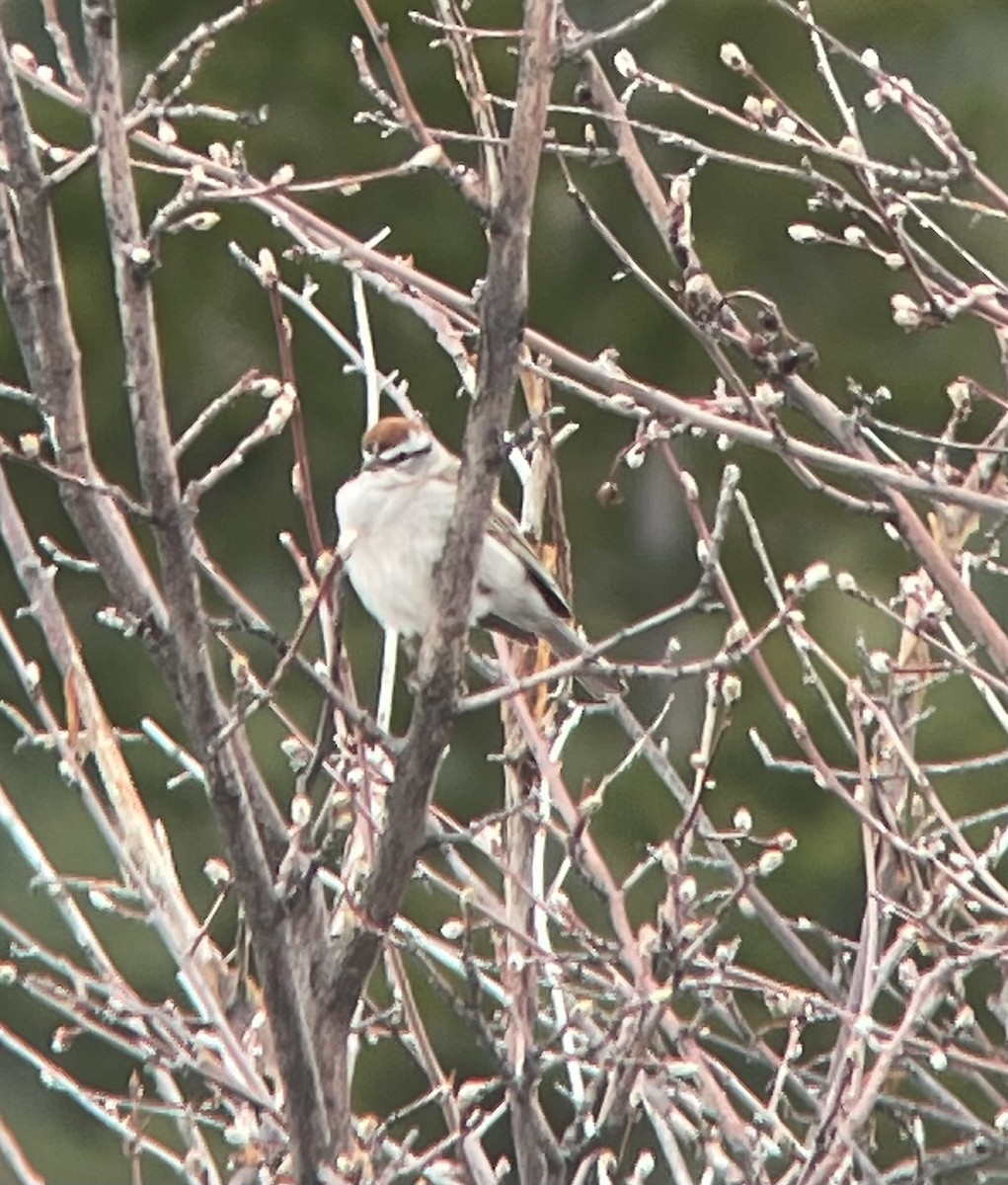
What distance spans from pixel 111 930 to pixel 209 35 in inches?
274

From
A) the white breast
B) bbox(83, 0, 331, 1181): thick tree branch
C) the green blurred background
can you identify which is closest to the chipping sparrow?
the white breast

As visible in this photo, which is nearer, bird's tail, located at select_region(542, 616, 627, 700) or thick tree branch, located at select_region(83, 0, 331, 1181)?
thick tree branch, located at select_region(83, 0, 331, 1181)

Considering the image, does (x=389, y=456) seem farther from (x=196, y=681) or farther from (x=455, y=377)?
(x=455, y=377)

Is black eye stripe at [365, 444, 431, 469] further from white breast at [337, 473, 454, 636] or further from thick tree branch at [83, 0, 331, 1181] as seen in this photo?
thick tree branch at [83, 0, 331, 1181]

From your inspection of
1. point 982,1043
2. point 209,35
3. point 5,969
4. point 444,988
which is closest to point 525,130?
point 209,35

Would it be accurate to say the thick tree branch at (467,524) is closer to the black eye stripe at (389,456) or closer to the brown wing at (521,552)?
the brown wing at (521,552)

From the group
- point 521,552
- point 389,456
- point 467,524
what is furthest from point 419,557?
point 467,524

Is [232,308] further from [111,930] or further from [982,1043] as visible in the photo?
[982,1043]

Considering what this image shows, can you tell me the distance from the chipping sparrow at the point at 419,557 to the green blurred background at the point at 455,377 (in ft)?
15.5

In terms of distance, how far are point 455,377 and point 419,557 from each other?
5.13 m

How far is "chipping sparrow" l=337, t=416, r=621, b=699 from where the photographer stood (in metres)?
3.64

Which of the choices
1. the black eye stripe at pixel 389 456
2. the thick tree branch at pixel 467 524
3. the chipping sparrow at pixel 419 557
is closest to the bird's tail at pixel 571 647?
the chipping sparrow at pixel 419 557

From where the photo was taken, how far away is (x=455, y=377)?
8.75 metres

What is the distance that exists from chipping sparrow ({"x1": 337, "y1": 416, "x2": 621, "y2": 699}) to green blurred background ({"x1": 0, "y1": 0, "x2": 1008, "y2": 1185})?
471 centimetres
